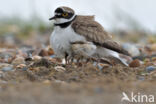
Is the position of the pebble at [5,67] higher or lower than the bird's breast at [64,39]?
lower

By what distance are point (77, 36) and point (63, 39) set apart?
0.75 ft

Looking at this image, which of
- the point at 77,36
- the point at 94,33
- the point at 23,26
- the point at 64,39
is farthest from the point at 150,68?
the point at 23,26

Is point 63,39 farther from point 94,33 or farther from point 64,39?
point 94,33

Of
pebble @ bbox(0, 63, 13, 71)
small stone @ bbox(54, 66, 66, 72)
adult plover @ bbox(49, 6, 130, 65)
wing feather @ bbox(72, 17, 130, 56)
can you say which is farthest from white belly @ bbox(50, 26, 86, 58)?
pebble @ bbox(0, 63, 13, 71)

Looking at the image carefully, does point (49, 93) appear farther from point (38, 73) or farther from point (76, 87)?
point (38, 73)

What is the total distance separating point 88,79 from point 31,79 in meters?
0.78

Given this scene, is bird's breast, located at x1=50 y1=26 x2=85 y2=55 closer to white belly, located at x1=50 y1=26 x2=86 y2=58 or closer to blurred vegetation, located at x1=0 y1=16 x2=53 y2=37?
white belly, located at x1=50 y1=26 x2=86 y2=58

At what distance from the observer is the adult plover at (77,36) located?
663 centimetres

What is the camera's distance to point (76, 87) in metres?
4.57

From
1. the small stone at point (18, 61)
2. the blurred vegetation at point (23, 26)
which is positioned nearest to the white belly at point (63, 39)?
the small stone at point (18, 61)

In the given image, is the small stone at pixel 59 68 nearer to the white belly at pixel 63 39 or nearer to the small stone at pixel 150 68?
the white belly at pixel 63 39

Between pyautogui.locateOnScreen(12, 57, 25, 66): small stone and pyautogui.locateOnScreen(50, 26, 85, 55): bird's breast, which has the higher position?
pyautogui.locateOnScreen(50, 26, 85, 55): bird's breast

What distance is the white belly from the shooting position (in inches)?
260

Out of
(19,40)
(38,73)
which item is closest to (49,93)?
(38,73)
